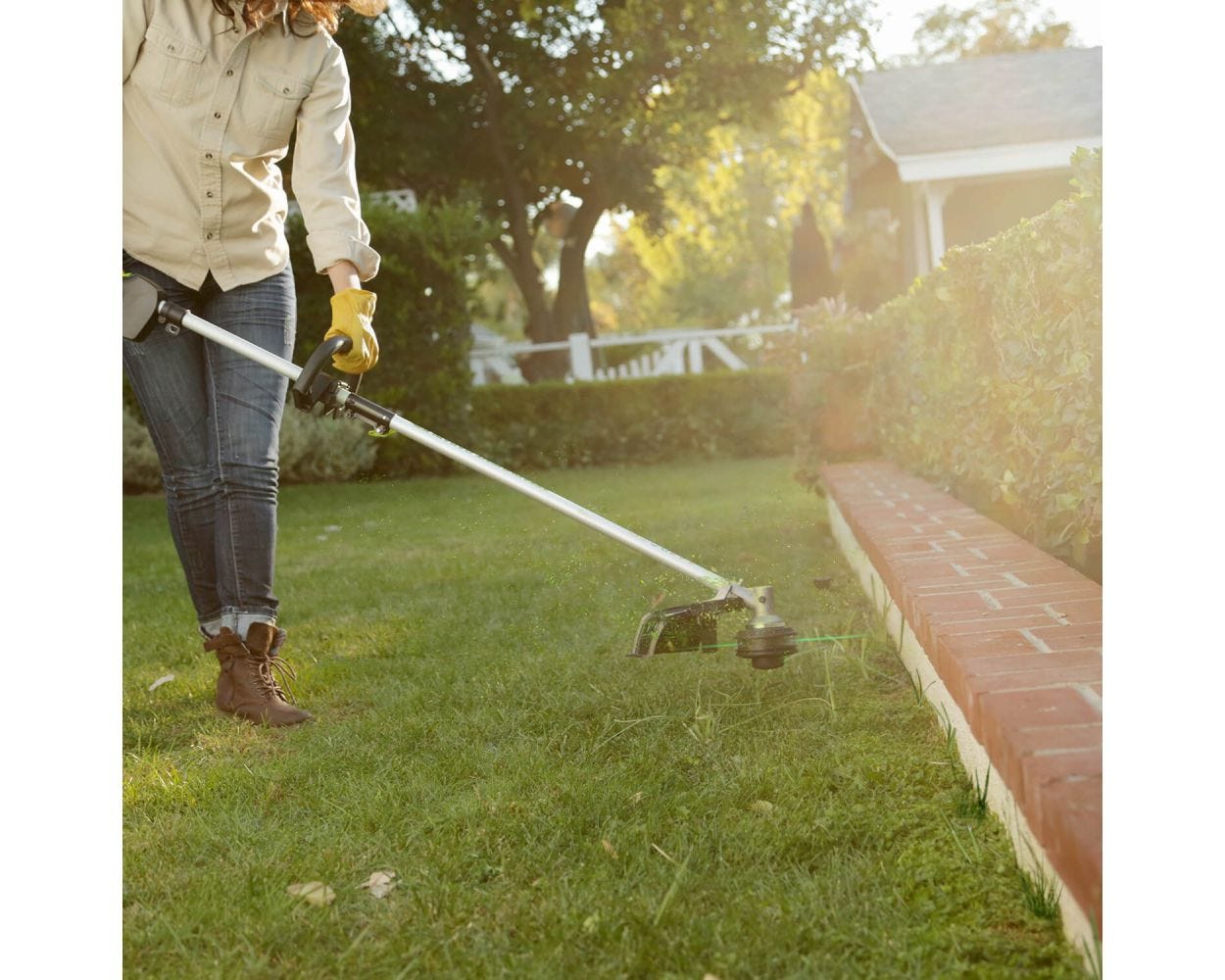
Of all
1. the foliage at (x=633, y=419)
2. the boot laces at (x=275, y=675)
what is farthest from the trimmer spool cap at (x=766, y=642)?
the foliage at (x=633, y=419)

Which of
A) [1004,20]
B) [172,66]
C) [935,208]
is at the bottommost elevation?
[172,66]

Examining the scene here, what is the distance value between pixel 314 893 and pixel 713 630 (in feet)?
3.32

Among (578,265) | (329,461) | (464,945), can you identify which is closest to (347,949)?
(464,945)

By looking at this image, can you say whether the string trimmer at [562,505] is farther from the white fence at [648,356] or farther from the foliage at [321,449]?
the white fence at [648,356]

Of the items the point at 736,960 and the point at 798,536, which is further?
the point at 798,536

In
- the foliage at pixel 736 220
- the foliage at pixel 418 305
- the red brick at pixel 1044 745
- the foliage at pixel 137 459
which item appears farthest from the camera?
the foliage at pixel 736 220

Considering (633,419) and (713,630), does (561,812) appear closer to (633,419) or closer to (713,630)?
(713,630)

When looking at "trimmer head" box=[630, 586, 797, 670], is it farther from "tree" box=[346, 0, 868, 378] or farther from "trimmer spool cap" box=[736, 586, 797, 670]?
"tree" box=[346, 0, 868, 378]

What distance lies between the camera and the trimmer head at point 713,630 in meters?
2.23

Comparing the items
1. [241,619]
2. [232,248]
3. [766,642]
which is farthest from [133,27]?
[766,642]

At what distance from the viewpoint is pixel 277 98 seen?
8.40 feet
